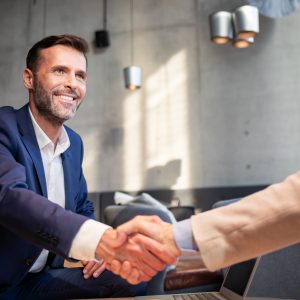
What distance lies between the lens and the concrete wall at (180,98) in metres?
5.73

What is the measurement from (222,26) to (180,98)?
1.31 metres

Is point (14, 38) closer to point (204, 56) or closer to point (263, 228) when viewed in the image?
point (204, 56)

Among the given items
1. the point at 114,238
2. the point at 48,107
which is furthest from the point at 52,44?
the point at 114,238

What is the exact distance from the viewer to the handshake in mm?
1152

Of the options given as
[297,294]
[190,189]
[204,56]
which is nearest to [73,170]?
[297,294]

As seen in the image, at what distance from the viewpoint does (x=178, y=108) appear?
6035 millimetres

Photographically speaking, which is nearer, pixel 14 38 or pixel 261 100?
pixel 261 100

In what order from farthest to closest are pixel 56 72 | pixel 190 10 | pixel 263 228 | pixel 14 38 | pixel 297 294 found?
pixel 14 38
pixel 190 10
pixel 56 72
pixel 297 294
pixel 263 228

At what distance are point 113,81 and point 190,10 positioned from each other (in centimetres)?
146

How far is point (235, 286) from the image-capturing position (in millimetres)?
1123

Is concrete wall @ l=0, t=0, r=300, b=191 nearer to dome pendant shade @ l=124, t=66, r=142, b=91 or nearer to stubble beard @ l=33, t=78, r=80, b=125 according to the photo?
dome pendant shade @ l=124, t=66, r=142, b=91

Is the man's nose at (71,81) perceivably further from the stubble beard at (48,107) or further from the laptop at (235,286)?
the laptop at (235,286)

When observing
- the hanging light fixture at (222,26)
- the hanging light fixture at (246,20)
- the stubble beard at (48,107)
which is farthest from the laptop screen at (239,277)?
the hanging light fixture at (222,26)

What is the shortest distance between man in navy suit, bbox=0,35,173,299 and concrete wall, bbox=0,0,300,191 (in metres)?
3.99
